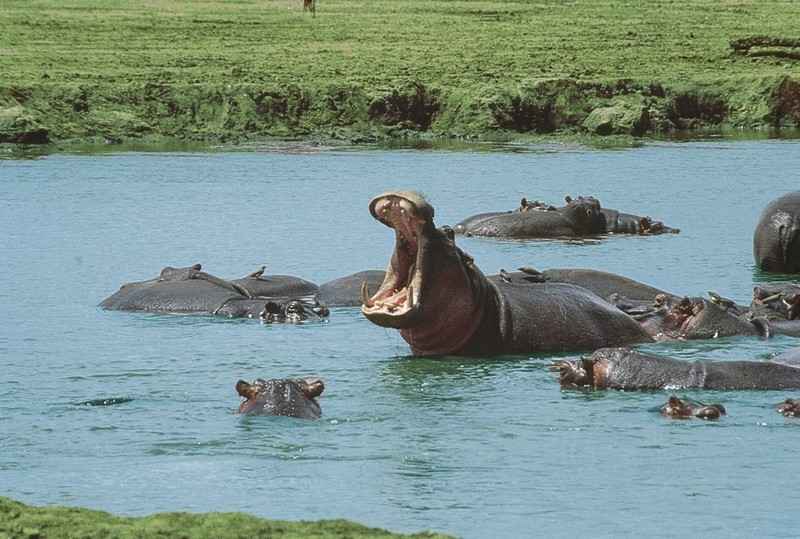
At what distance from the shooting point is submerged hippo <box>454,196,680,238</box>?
15875 millimetres

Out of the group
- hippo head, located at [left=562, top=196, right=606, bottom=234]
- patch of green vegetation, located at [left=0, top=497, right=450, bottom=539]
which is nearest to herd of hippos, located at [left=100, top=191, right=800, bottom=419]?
patch of green vegetation, located at [left=0, top=497, right=450, bottom=539]

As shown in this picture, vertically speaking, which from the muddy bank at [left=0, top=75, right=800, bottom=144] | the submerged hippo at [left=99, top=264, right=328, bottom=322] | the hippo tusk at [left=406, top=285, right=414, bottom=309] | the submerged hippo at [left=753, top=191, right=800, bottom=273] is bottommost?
the muddy bank at [left=0, top=75, right=800, bottom=144]

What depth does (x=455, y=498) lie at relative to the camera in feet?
19.3

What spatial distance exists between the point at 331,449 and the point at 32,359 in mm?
3093

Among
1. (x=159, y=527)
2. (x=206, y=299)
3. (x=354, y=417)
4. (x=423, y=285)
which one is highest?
(x=159, y=527)

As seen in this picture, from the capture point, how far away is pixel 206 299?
1091 centimetres

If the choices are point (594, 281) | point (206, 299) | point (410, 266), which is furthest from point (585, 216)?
point (410, 266)

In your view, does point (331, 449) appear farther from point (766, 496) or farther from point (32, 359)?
point (32, 359)

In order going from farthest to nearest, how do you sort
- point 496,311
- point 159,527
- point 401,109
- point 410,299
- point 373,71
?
point 373,71, point 401,109, point 496,311, point 410,299, point 159,527

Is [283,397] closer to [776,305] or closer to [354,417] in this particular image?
[354,417]

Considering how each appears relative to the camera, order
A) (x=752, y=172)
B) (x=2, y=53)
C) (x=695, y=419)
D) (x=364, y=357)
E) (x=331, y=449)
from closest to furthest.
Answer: (x=331, y=449) → (x=695, y=419) → (x=364, y=357) → (x=752, y=172) → (x=2, y=53)

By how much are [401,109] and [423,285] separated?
22759mm

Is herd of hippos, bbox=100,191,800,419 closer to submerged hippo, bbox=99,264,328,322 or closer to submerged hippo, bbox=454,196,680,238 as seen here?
submerged hippo, bbox=99,264,328,322

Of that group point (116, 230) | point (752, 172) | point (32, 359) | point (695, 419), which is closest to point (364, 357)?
point (32, 359)
